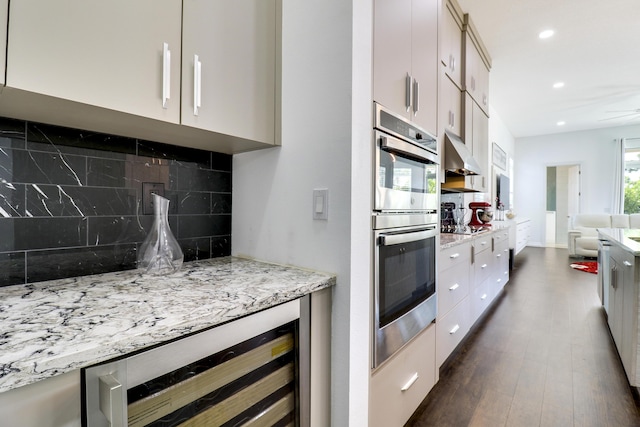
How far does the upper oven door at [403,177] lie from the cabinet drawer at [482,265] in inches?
45.6

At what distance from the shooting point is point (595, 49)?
3.69 meters

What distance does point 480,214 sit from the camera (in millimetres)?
3752

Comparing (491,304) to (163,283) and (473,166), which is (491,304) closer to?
(473,166)

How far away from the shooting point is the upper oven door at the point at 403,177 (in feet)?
4.16

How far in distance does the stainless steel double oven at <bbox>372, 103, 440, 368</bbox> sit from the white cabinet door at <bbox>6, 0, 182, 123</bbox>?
0.76 m

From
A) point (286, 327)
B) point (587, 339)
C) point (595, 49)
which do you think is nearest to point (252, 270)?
point (286, 327)

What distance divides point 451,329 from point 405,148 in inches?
54.6

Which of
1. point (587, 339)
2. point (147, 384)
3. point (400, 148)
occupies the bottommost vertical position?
point (587, 339)

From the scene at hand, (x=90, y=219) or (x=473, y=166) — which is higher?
(x=473, y=166)

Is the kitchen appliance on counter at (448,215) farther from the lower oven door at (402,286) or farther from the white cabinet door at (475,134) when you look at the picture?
the lower oven door at (402,286)

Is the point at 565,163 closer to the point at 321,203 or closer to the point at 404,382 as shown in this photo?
the point at 404,382

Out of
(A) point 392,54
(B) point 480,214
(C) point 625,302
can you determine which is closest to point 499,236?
(B) point 480,214

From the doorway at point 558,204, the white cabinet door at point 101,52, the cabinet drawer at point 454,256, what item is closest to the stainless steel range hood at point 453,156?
the cabinet drawer at point 454,256

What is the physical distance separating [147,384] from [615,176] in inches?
382
